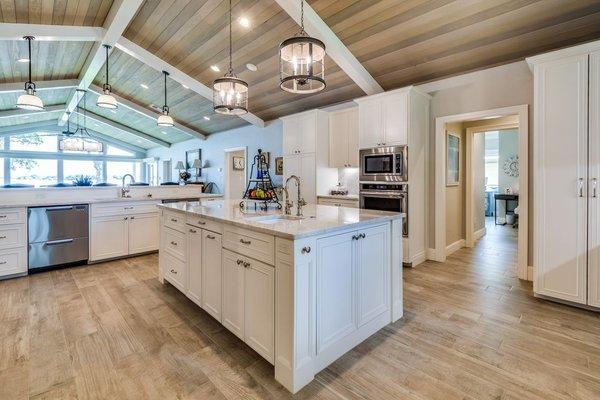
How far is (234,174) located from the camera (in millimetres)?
8516

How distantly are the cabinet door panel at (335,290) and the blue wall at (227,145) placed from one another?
16.2ft

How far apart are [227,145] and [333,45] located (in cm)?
525

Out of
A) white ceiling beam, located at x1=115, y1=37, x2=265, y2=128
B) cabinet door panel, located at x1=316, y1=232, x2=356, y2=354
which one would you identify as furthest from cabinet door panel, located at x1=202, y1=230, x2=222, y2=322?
white ceiling beam, located at x1=115, y1=37, x2=265, y2=128

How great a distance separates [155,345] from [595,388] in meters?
2.79

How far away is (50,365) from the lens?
6.10ft

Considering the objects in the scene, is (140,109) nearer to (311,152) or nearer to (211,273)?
(311,152)

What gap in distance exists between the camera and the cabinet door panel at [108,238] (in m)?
4.11

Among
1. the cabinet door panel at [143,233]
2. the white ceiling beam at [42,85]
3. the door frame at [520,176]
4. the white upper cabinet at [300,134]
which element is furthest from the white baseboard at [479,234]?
the white ceiling beam at [42,85]

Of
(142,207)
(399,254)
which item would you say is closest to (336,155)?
(399,254)

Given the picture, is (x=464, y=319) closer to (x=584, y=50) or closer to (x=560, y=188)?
(x=560, y=188)

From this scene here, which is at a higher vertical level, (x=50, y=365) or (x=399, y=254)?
(x=399, y=254)

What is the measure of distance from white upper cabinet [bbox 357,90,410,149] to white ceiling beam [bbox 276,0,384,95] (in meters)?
0.35

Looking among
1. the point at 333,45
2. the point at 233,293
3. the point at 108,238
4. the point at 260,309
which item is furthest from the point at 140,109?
the point at 260,309

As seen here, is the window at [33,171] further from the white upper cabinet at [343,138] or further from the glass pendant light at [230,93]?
the glass pendant light at [230,93]
